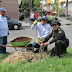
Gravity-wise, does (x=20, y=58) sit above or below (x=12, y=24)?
below

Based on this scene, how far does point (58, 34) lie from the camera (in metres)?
4.94

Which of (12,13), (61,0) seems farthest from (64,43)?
(61,0)

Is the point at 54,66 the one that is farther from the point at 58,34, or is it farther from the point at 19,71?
the point at 58,34

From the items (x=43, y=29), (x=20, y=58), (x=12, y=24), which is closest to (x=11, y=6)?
(x=12, y=24)

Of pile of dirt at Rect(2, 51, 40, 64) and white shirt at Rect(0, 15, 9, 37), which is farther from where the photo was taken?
white shirt at Rect(0, 15, 9, 37)

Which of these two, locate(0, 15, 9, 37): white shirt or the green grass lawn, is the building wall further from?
the green grass lawn

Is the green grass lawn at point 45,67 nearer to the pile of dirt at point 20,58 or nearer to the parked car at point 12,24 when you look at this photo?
the pile of dirt at point 20,58

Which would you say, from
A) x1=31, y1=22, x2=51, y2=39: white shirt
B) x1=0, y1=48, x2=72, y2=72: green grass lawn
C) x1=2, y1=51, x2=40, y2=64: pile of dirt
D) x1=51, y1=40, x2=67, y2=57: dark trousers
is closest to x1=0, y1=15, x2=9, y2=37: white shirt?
x1=2, y1=51, x2=40, y2=64: pile of dirt

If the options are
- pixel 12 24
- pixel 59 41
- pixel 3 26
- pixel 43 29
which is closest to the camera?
pixel 59 41

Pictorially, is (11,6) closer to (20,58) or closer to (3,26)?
(3,26)

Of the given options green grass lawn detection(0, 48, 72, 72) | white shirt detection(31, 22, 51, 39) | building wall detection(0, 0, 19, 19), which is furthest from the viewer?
building wall detection(0, 0, 19, 19)

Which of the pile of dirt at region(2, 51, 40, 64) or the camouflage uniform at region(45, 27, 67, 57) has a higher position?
the camouflage uniform at region(45, 27, 67, 57)

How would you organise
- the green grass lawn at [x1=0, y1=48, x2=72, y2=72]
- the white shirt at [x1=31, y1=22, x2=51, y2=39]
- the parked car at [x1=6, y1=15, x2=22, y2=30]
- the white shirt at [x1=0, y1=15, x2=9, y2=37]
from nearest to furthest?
the green grass lawn at [x1=0, y1=48, x2=72, y2=72], the white shirt at [x1=31, y1=22, x2=51, y2=39], the white shirt at [x1=0, y1=15, x2=9, y2=37], the parked car at [x1=6, y1=15, x2=22, y2=30]

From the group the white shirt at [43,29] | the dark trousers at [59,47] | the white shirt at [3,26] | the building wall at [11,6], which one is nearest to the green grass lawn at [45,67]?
the dark trousers at [59,47]
